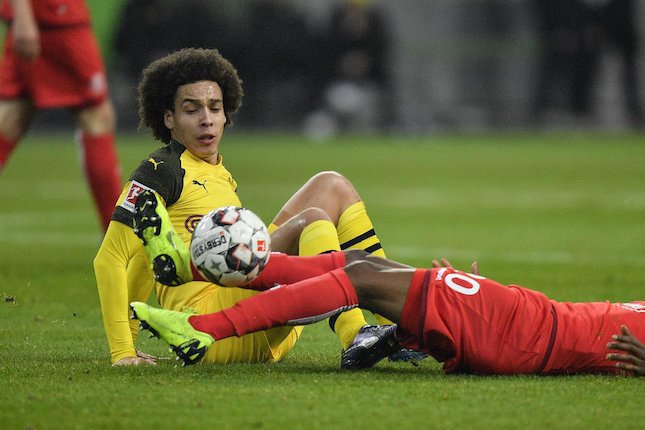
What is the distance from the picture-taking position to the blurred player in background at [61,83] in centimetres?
881

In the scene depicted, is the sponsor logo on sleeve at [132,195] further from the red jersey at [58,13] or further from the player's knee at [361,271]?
the red jersey at [58,13]

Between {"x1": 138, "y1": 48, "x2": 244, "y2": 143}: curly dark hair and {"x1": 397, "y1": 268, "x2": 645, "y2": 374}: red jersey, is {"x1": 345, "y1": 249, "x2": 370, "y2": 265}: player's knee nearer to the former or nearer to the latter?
Answer: {"x1": 397, "y1": 268, "x2": 645, "y2": 374}: red jersey

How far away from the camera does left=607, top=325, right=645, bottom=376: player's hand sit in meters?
5.00

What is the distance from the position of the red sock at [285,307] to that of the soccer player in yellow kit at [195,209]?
0.46m

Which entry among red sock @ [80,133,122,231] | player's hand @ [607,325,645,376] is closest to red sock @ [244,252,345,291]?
player's hand @ [607,325,645,376]

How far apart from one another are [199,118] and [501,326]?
5.89 feet

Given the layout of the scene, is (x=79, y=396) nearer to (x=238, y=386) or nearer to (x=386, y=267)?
(x=238, y=386)

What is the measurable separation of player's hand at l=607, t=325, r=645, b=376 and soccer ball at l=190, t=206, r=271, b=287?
55.9 inches

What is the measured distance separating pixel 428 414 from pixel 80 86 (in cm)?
551

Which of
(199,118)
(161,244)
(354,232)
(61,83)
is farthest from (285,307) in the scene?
(61,83)

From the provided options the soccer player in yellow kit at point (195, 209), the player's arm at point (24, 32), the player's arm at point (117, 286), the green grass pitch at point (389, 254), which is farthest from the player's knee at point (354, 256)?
the player's arm at point (24, 32)

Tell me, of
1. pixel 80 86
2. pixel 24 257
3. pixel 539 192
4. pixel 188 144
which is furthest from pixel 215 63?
pixel 539 192

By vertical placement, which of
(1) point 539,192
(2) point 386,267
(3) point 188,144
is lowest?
(1) point 539,192

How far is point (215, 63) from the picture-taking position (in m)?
6.12
